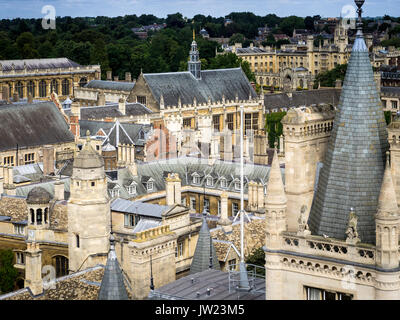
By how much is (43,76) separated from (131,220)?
94266mm

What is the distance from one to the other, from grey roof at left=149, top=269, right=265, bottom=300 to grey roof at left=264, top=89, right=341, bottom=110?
94.1 metres

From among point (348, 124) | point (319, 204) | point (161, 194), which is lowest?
point (161, 194)

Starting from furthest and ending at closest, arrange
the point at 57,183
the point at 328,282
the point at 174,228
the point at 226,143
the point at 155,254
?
the point at 226,143, the point at 57,183, the point at 174,228, the point at 155,254, the point at 328,282

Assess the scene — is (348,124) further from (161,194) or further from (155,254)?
(161,194)

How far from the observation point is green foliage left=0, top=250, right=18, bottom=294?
47.4m

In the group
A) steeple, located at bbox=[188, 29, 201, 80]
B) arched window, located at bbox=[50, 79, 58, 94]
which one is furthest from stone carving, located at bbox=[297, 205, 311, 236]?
arched window, located at bbox=[50, 79, 58, 94]

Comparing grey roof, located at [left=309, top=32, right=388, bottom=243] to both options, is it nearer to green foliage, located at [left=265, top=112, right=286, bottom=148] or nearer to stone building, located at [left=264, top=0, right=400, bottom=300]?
stone building, located at [left=264, top=0, right=400, bottom=300]

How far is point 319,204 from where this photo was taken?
25.8m

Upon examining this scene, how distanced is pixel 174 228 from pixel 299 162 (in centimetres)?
2107

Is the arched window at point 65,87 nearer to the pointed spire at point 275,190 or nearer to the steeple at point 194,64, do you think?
the steeple at point 194,64

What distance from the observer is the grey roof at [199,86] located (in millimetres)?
102812

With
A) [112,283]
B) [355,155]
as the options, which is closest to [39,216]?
[112,283]

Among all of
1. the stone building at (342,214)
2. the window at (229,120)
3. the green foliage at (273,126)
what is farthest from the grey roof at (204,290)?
the window at (229,120)
